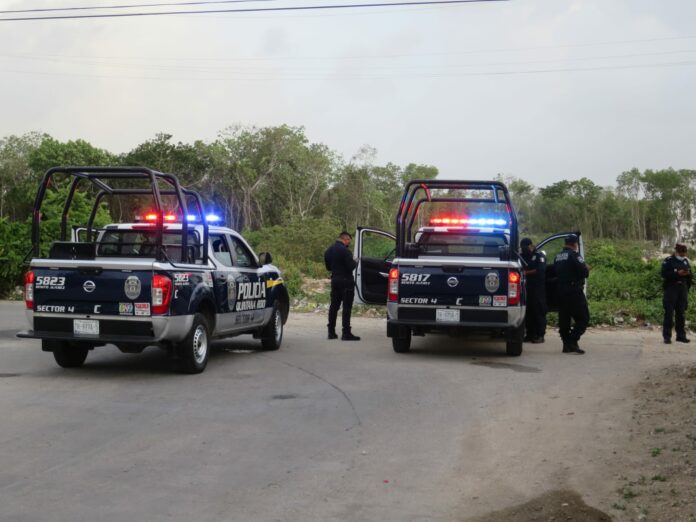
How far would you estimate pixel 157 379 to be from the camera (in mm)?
10078

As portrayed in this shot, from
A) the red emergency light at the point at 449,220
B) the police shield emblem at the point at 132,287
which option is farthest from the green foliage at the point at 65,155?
the police shield emblem at the point at 132,287

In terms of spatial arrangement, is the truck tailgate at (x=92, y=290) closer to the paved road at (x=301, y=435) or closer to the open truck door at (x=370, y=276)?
the paved road at (x=301, y=435)

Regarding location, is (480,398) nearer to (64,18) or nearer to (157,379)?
(157,379)

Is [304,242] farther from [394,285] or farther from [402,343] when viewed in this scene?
[394,285]

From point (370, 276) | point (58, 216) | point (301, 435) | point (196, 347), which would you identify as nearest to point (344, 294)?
point (370, 276)

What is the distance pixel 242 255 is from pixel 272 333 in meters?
1.45

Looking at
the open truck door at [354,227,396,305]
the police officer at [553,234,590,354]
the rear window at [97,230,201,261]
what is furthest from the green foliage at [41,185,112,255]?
the police officer at [553,234,590,354]

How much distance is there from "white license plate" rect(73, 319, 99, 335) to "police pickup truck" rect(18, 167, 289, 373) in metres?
0.01

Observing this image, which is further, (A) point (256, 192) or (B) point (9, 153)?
(B) point (9, 153)

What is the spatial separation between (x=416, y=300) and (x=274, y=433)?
5.33 metres

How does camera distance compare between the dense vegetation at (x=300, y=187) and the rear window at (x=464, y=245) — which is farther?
the dense vegetation at (x=300, y=187)

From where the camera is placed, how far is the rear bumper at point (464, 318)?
1209 centimetres

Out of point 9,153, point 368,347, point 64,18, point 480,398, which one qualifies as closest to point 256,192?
point 9,153

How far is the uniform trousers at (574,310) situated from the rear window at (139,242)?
5906 mm
